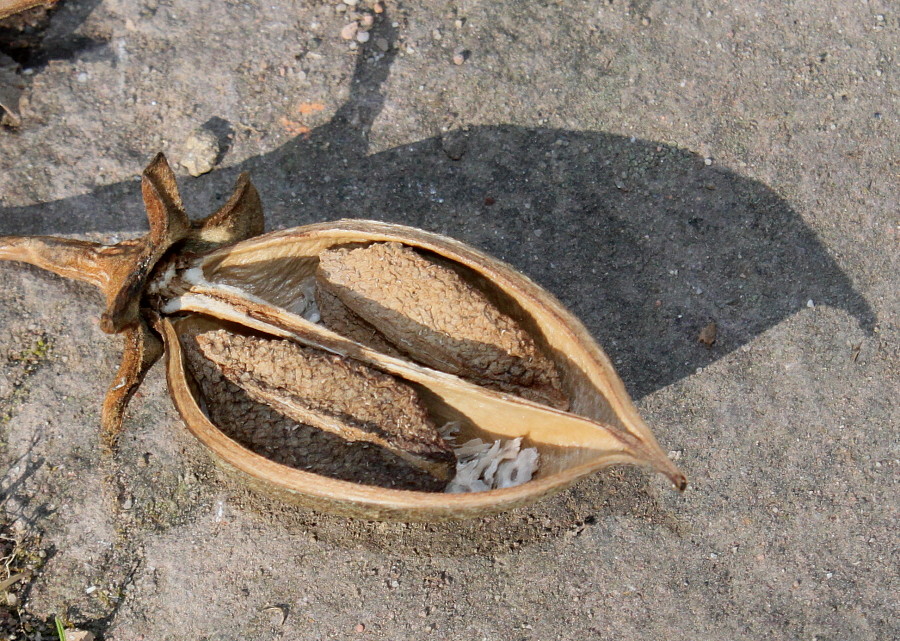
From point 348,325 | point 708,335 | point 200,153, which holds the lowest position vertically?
point 708,335

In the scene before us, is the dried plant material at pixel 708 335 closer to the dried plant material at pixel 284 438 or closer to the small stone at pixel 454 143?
the small stone at pixel 454 143

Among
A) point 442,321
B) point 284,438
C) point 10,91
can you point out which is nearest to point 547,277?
point 442,321

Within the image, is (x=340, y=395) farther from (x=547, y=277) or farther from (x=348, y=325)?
(x=547, y=277)

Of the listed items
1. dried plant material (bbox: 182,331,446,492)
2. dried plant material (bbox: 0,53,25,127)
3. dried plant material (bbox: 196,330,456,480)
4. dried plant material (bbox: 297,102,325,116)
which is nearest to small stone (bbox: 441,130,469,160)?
dried plant material (bbox: 297,102,325,116)

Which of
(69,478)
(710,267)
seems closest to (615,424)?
(710,267)

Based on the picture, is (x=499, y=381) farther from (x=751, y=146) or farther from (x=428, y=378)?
(x=751, y=146)

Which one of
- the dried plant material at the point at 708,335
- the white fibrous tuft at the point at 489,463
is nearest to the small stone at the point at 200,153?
the white fibrous tuft at the point at 489,463

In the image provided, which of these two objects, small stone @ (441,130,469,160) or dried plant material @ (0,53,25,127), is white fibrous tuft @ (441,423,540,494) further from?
dried plant material @ (0,53,25,127)
